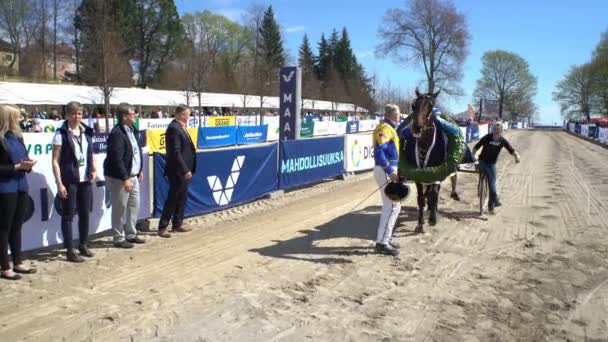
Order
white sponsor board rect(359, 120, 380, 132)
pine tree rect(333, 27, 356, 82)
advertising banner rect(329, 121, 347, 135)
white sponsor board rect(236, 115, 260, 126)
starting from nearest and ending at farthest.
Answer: white sponsor board rect(236, 115, 260, 126) < advertising banner rect(329, 121, 347, 135) < white sponsor board rect(359, 120, 380, 132) < pine tree rect(333, 27, 356, 82)

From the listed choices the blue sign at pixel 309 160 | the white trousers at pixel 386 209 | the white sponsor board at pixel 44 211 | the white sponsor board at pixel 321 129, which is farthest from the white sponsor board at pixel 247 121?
the white trousers at pixel 386 209

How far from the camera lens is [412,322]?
15.1 feet

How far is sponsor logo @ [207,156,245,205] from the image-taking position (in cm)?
943

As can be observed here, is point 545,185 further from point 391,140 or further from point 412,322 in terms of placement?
point 412,322

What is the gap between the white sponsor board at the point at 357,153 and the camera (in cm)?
1533

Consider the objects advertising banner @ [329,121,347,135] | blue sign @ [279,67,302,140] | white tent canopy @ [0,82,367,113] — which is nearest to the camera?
blue sign @ [279,67,302,140]

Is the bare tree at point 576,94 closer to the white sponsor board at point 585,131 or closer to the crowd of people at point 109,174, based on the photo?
the white sponsor board at point 585,131

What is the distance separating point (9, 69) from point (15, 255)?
4802 cm

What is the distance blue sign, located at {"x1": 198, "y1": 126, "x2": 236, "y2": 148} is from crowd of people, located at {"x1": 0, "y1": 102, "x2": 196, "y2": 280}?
48.2 ft

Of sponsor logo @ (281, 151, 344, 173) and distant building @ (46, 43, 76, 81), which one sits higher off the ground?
distant building @ (46, 43, 76, 81)

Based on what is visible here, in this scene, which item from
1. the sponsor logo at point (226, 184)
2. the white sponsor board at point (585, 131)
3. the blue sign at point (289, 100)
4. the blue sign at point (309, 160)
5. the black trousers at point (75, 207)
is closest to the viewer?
the black trousers at point (75, 207)

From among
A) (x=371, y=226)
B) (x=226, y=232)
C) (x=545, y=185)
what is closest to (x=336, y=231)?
(x=371, y=226)

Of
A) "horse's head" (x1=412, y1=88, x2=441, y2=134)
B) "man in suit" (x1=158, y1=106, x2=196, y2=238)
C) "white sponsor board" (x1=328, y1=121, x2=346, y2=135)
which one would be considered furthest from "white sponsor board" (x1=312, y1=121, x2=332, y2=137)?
"horse's head" (x1=412, y1=88, x2=441, y2=134)

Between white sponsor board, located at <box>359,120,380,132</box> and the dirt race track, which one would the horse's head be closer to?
the dirt race track
